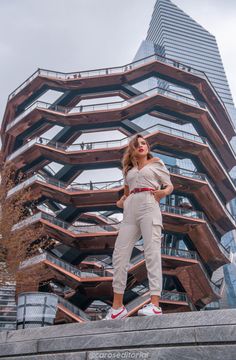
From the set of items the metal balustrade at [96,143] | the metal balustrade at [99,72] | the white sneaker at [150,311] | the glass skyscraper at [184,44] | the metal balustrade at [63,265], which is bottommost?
the white sneaker at [150,311]

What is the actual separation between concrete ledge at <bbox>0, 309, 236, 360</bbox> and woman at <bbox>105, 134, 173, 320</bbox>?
53 centimetres

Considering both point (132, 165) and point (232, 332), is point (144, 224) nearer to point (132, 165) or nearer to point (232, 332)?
point (132, 165)

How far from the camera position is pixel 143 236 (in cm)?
427

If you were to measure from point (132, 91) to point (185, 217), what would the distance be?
1131 centimetres

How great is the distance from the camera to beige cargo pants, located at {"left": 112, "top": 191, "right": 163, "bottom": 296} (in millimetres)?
4117

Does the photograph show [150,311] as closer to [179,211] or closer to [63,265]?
[63,265]

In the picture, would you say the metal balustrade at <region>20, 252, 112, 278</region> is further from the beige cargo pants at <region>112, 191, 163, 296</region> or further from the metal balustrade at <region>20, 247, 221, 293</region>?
the beige cargo pants at <region>112, 191, 163, 296</region>

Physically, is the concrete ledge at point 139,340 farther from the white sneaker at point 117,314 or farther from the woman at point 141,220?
the woman at point 141,220

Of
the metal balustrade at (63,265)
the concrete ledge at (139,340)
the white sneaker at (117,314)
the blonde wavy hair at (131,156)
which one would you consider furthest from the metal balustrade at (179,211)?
the concrete ledge at (139,340)

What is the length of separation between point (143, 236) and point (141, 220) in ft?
0.61

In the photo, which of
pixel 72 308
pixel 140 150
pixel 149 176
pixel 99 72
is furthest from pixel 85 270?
pixel 149 176

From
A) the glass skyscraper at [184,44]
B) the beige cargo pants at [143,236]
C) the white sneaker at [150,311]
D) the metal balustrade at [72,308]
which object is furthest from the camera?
the glass skyscraper at [184,44]

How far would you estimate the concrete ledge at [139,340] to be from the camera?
2781 millimetres

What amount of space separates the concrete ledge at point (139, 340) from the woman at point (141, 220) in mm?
528
